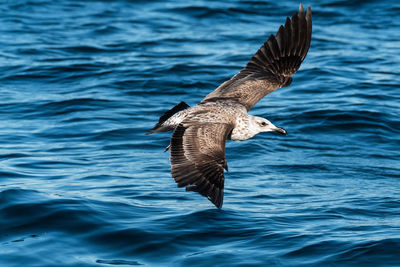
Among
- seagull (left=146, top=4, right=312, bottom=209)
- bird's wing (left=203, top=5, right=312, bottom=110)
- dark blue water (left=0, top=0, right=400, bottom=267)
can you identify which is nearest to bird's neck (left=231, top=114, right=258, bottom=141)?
seagull (left=146, top=4, right=312, bottom=209)

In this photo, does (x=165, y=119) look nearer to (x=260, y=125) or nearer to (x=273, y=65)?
(x=260, y=125)

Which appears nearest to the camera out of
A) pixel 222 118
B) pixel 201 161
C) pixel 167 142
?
pixel 201 161

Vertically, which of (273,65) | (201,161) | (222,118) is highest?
(273,65)

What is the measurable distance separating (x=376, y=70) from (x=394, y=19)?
4.96m

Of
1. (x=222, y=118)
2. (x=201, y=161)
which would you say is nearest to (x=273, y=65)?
(x=222, y=118)

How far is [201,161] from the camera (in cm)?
700

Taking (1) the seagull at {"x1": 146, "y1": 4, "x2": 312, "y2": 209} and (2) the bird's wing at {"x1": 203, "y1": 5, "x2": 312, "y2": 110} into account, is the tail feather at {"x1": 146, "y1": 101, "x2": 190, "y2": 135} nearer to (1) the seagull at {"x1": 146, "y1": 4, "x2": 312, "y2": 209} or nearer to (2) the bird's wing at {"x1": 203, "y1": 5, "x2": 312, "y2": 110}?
(1) the seagull at {"x1": 146, "y1": 4, "x2": 312, "y2": 209}

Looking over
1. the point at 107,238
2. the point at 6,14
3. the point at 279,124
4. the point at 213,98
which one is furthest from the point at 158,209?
the point at 6,14

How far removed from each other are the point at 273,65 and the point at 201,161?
2.89 m

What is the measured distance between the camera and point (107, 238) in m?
7.29

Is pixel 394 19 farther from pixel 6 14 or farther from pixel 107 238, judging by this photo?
pixel 107 238

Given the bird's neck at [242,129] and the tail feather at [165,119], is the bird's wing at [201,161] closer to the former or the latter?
the tail feather at [165,119]

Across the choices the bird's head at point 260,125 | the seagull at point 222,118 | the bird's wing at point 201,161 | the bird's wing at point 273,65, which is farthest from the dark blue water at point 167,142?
the bird's wing at point 273,65

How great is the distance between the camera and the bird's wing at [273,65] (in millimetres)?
8836
